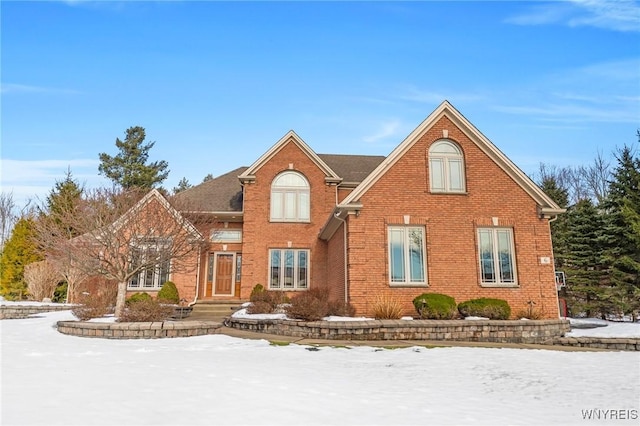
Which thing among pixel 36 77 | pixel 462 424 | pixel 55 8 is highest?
pixel 55 8

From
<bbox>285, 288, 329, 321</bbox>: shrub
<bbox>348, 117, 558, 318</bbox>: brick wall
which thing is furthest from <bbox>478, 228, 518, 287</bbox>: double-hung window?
<bbox>285, 288, 329, 321</bbox>: shrub

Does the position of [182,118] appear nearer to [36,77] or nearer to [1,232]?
[36,77]

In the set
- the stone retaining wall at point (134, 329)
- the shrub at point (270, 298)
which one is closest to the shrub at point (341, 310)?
the shrub at point (270, 298)

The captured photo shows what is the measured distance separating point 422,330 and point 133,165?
116 feet

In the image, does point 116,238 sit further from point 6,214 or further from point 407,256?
point 6,214

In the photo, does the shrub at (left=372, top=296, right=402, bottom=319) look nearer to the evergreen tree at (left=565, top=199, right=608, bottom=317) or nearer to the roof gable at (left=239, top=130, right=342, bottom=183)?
the roof gable at (left=239, top=130, right=342, bottom=183)

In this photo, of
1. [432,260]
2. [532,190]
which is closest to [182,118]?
[432,260]

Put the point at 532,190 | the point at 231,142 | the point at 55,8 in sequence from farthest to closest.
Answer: the point at 231,142
the point at 532,190
the point at 55,8

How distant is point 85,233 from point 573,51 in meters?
15.8

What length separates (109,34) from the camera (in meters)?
12.4

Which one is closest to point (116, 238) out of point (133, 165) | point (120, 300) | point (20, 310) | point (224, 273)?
point (120, 300)

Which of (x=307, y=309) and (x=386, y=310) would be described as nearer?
(x=307, y=309)

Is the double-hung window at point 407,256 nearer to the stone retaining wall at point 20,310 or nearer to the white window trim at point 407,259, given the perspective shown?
the white window trim at point 407,259

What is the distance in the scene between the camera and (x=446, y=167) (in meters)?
13.7
